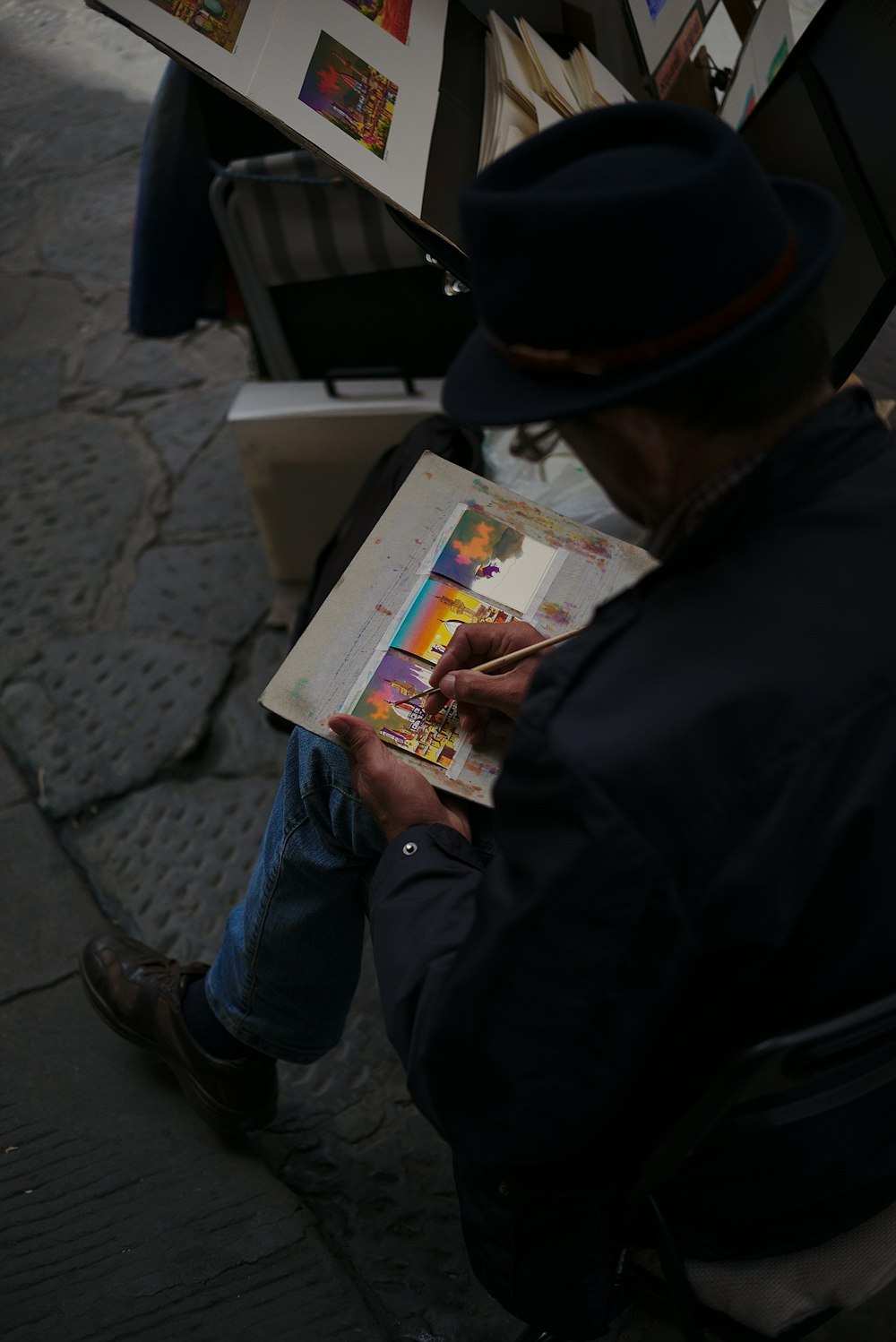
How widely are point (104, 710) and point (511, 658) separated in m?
1.20

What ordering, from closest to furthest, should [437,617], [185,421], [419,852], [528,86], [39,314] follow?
[419,852]
[437,617]
[528,86]
[185,421]
[39,314]

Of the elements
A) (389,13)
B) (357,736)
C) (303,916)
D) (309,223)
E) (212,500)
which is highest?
(389,13)

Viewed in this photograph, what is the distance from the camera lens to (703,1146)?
2.97 feet

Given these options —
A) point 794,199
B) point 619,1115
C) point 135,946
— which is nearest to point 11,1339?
point 135,946

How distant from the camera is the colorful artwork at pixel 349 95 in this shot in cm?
129

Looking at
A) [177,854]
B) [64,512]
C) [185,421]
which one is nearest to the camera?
[177,854]

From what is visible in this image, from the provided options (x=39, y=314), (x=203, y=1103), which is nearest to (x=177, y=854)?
(x=203, y=1103)

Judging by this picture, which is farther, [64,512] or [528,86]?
[64,512]

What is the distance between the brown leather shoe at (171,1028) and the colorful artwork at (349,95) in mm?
1168

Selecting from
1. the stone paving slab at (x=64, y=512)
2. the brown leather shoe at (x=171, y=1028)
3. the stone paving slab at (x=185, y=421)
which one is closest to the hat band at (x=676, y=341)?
the brown leather shoe at (x=171, y=1028)

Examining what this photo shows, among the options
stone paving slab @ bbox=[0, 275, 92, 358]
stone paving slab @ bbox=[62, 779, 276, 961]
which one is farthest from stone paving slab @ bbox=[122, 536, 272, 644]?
stone paving slab @ bbox=[0, 275, 92, 358]

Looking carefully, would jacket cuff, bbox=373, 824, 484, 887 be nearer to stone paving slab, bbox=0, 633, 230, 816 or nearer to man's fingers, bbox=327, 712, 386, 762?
man's fingers, bbox=327, 712, 386, 762

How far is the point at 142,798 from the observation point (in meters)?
1.99

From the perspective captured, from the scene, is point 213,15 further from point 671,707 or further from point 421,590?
point 671,707
